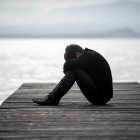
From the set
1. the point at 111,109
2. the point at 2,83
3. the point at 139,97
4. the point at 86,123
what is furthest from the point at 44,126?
the point at 2,83

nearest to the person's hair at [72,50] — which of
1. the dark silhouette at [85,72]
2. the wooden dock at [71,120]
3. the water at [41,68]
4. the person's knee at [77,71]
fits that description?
the dark silhouette at [85,72]

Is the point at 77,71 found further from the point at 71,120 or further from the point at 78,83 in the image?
the point at 71,120

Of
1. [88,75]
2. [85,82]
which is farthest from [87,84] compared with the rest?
[88,75]

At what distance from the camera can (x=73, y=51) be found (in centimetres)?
588

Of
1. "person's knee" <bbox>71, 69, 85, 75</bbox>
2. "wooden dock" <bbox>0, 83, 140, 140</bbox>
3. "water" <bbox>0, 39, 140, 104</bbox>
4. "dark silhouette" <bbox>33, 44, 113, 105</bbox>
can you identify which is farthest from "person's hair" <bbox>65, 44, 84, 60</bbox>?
"water" <bbox>0, 39, 140, 104</bbox>

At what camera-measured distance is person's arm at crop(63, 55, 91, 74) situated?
5863 mm

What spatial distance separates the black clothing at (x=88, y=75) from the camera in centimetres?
589

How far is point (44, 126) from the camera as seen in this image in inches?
188

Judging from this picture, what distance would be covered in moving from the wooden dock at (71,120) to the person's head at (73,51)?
0.71 meters

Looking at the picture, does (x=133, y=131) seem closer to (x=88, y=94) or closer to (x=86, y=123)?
(x=86, y=123)

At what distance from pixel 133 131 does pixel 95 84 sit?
161cm

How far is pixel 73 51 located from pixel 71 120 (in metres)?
1.16

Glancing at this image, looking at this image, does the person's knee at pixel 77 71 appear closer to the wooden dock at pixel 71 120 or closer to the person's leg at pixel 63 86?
the person's leg at pixel 63 86

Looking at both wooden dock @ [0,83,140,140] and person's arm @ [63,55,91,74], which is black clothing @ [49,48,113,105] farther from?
wooden dock @ [0,83,140,140]
